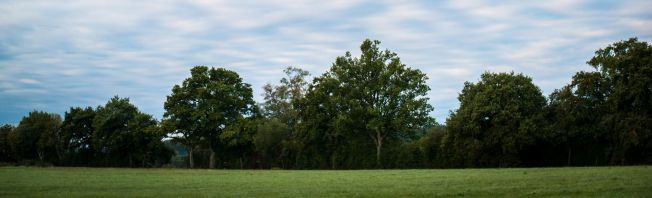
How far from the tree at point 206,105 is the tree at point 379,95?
51.6 ft

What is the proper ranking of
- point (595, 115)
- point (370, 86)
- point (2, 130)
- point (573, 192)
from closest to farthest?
point (573, 192) → point (595, 115) → point (370, 86) → point (2, 130)

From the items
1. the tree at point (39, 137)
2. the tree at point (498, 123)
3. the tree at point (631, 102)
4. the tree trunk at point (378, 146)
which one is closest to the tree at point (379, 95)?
the tree trunk at point (378, 146)

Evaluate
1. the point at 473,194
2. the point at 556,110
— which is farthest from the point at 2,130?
the point at 473,194

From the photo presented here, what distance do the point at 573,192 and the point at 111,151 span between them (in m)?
81.9

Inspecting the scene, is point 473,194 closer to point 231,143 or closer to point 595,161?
point 595,161

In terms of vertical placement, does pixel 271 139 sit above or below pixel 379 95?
below

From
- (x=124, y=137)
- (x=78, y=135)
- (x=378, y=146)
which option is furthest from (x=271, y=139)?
(x=78, y=135)

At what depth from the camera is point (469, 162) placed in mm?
63750

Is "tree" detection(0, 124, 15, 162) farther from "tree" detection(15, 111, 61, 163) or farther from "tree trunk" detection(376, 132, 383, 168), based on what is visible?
"tree trunk" detection(376, 132, 383, 168)

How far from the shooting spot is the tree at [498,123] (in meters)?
60.8

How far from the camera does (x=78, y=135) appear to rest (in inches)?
3770

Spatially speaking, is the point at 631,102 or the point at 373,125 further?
the point at 373,125

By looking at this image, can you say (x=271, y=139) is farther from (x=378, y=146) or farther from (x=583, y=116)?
(x=583, y=116)

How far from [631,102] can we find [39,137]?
90.0 m
